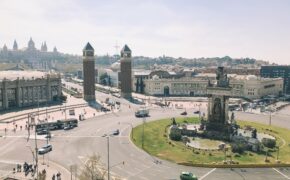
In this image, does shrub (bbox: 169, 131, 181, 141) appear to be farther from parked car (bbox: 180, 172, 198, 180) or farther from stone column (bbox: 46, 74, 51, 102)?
stone column (bbox: 46, 74, 51, 102)

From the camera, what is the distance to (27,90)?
14662 cm

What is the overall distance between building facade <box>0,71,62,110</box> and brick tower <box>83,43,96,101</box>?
12517 mm

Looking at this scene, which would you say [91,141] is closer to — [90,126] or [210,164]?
[90,126]

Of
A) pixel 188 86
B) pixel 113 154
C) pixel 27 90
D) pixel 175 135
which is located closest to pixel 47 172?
pixel 113 154

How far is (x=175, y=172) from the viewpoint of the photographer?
66.4 meters

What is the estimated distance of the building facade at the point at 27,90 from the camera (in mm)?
136525

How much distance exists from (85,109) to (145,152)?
223 feet

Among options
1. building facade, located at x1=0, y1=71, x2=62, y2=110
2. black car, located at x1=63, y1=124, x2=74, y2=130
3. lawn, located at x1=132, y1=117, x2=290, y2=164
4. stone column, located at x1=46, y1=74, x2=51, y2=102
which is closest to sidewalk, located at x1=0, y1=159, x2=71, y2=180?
lawn, located at x1=132, y1=117, x2=290, y2=164

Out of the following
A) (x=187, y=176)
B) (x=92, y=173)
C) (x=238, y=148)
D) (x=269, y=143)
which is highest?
(x=92, y=173)

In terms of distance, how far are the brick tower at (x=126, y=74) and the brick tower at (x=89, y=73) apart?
1654cm

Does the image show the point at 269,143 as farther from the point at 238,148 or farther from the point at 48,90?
the point at 48,90

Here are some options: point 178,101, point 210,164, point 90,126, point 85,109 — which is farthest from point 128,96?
point 210,164

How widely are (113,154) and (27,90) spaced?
272ft

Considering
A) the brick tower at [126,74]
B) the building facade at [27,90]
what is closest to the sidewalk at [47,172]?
the building facade at [27,90]
